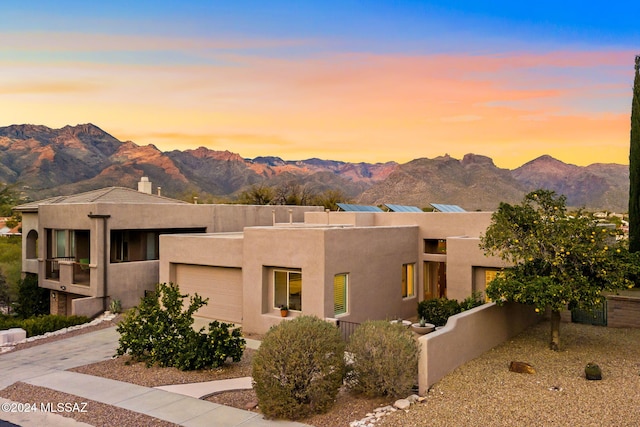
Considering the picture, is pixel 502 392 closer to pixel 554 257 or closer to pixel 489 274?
pixel 554 257

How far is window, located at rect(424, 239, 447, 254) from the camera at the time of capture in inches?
898

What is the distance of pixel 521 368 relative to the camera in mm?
12523

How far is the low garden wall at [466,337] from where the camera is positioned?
1145 centimetres

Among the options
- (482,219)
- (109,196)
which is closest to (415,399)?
(482,219)

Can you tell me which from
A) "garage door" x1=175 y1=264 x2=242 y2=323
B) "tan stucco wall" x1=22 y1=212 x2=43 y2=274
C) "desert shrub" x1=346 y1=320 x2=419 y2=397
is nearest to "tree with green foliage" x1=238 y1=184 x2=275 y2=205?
"tan stucco wall" x1=22 y1=212 x2=43 y2=274

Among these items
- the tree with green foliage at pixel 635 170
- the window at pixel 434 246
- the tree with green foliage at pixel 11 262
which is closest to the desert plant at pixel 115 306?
the tree with green foliage at pixel 11 262

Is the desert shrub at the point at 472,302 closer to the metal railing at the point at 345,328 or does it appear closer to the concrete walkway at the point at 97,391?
the metal railing at the point at 345,328

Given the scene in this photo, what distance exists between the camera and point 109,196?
88.5 ft

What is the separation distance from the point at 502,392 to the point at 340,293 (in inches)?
295

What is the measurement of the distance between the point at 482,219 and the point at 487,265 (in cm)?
308

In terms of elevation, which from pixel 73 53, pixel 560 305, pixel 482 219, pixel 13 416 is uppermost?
pixel 73 53

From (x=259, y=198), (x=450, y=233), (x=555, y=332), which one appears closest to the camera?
(x=555, y=332)

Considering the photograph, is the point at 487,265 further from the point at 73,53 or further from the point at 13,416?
the point at 73,53

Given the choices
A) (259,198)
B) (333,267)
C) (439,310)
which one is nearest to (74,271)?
(333,267)
